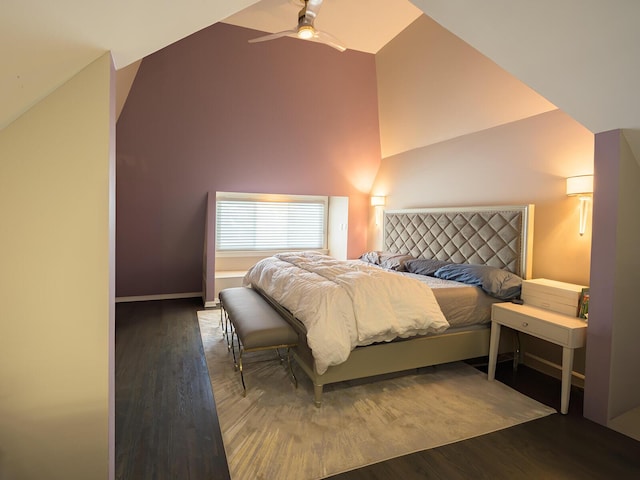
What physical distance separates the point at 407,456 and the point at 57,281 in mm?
2001

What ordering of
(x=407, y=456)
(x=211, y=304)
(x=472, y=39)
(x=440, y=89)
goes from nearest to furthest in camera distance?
(x=407, y=456), (x=472, y=39), (x=440, y=89), (x=211, y=304)

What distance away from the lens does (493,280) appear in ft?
10.5

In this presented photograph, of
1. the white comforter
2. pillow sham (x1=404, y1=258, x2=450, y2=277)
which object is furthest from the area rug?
pillow sham (x1=404, y1=258, x2=450, y2=277)

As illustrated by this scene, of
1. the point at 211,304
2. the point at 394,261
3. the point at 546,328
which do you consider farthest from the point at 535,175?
the point at 211,304

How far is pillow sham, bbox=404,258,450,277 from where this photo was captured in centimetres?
400

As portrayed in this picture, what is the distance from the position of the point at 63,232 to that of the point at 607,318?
10.4ft

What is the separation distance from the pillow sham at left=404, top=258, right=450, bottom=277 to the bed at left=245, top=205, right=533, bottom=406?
10 cm

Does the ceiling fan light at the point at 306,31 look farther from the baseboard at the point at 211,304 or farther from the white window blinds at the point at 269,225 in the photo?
the baseboard at the point at 211,304

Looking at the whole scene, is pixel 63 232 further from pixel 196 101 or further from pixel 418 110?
pixel 418 110

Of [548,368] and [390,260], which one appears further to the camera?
[390,260]

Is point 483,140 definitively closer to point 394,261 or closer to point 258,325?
point 394,261

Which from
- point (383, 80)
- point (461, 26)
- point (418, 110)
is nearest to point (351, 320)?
point (461, 26)

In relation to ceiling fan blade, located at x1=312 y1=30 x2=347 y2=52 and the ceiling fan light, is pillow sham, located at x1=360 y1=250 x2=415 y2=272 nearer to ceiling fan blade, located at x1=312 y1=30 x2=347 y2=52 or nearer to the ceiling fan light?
ceiling fan blade, located at x1=312 y1=30 x2=347 y2=52

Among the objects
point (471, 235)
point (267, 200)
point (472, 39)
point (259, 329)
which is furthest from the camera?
point (267, 200)
